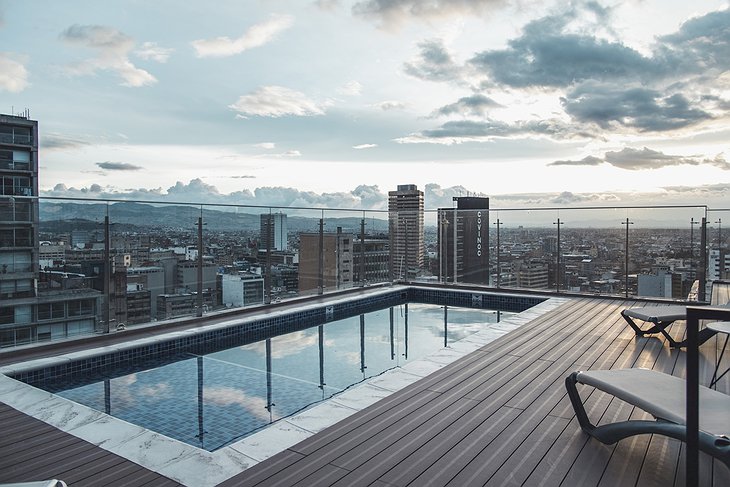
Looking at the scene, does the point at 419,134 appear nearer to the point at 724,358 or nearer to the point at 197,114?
the point at 197,114

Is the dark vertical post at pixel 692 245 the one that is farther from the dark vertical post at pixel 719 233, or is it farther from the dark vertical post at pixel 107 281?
the dark vertical post at pixel 107 281

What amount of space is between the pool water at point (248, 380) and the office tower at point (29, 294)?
960 millimetres

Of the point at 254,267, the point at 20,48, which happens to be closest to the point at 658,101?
the point at 254,267

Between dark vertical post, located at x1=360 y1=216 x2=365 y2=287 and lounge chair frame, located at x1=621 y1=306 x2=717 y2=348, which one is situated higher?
dark vertical post, located at x1=360 y1=216 x2=365 y2=287

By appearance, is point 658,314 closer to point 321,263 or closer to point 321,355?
point 321,355

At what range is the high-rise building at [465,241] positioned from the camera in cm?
904

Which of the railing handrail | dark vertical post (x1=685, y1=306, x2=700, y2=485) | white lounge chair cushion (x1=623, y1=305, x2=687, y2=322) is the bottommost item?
white lounge chair cushion (x1=623, y1=305, x2=687, y2=322)

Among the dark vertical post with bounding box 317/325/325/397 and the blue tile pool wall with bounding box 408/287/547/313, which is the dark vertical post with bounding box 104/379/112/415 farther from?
the blue tile pool wall with bounding box 408/287/547/313

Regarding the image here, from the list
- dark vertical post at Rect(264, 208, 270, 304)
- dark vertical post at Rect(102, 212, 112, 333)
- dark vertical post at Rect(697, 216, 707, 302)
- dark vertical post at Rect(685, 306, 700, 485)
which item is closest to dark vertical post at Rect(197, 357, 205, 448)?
dark vertical post at Rect(102, 212, 112, 333)

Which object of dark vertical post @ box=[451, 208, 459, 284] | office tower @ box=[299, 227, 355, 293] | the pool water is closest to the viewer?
the pool water

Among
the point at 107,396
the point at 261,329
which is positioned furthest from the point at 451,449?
the point at 261,329

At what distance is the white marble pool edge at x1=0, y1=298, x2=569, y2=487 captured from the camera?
238 centimetres

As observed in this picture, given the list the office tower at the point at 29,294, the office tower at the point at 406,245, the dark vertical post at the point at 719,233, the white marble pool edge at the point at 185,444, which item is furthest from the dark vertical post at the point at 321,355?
the dark vertical post at the point at 719,233

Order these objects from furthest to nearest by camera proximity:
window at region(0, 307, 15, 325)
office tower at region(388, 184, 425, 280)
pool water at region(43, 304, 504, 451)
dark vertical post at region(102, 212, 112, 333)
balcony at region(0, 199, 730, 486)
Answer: office tower at region(388, 184, 425, 280)
dark vertical post at region(102, 212, 112, 333)
window at region(0, 307, 15, 325)
pool water at region(43, 304, 504, 451)
balcony at region(0, 199, 730, 486)
